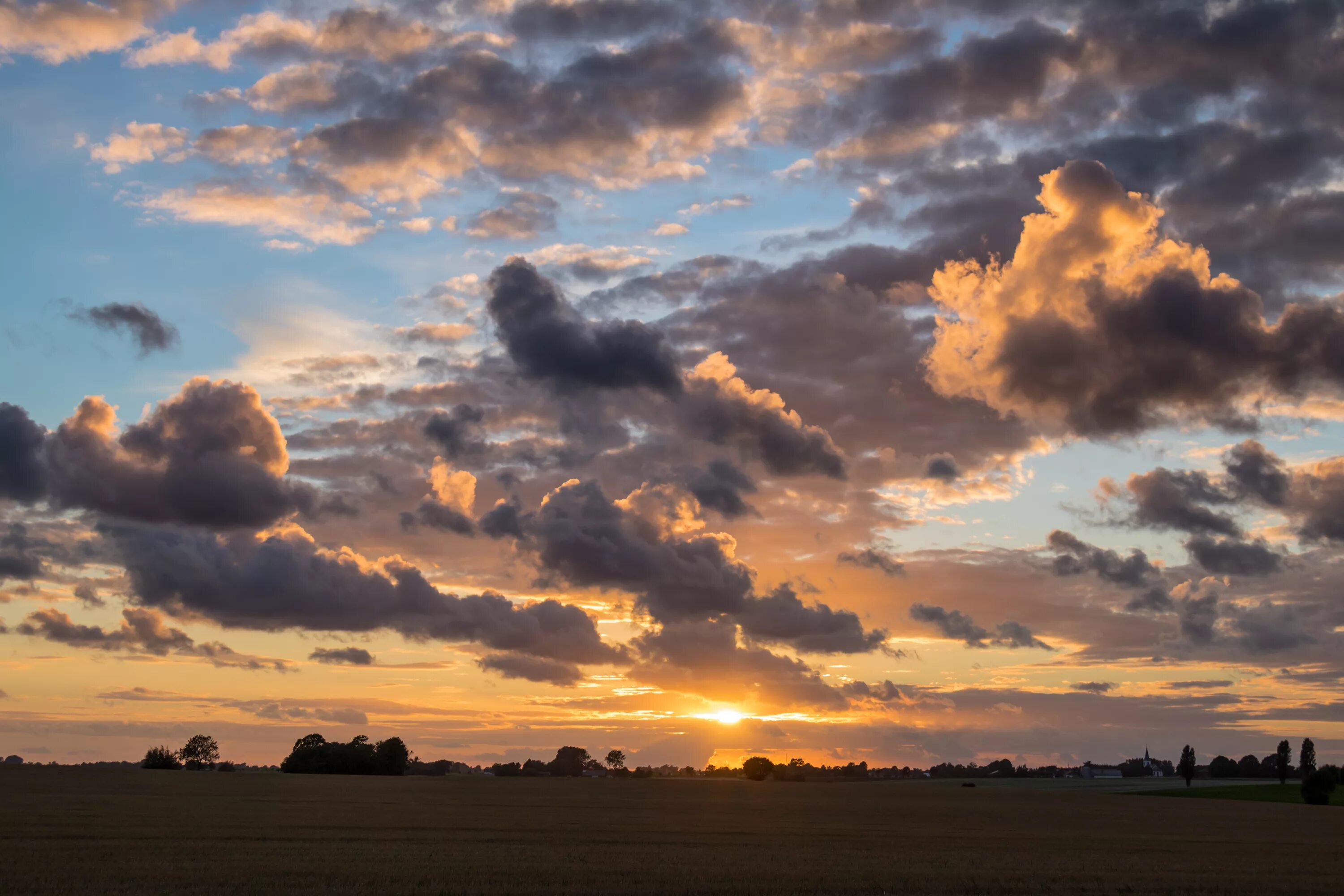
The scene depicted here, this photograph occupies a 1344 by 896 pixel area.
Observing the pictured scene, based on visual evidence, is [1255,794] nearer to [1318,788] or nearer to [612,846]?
[1318,788]

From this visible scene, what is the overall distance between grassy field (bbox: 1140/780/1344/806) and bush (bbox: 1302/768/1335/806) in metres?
1.31

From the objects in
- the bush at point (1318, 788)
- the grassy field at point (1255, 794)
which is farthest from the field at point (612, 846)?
the grassy field at point (1255, 794)

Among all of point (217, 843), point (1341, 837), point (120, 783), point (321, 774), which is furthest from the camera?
point (321, 774)

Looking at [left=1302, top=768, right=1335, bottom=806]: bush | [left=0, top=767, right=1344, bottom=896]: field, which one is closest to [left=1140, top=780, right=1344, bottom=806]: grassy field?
[left=1302, top=768, right=1335, bottom=806]: bush

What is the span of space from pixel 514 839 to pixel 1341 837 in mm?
65272

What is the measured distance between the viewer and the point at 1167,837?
252 ft

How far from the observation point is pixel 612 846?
5547 centimetres

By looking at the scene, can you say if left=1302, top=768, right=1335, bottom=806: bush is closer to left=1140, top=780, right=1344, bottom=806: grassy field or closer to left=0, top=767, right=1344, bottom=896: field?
left=1140, top=780, right=1344, bottom=806: grassy field

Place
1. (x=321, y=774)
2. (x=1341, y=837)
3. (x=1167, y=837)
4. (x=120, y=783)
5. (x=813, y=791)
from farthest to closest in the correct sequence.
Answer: (x=321, y=774) → (x=813, y=791) → (x=120, y=783) → (x=1341, y=837) → (x=1167, y=837)

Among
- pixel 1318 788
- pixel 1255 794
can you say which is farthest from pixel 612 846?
pixel 1255 794

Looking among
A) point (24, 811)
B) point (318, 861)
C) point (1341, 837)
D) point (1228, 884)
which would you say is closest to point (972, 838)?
point (1228, 884)

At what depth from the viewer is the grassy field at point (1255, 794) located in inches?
6713

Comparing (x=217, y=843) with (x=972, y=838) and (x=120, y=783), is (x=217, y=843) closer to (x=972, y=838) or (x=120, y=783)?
(x=972, y=838)

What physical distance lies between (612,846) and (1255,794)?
559ft
